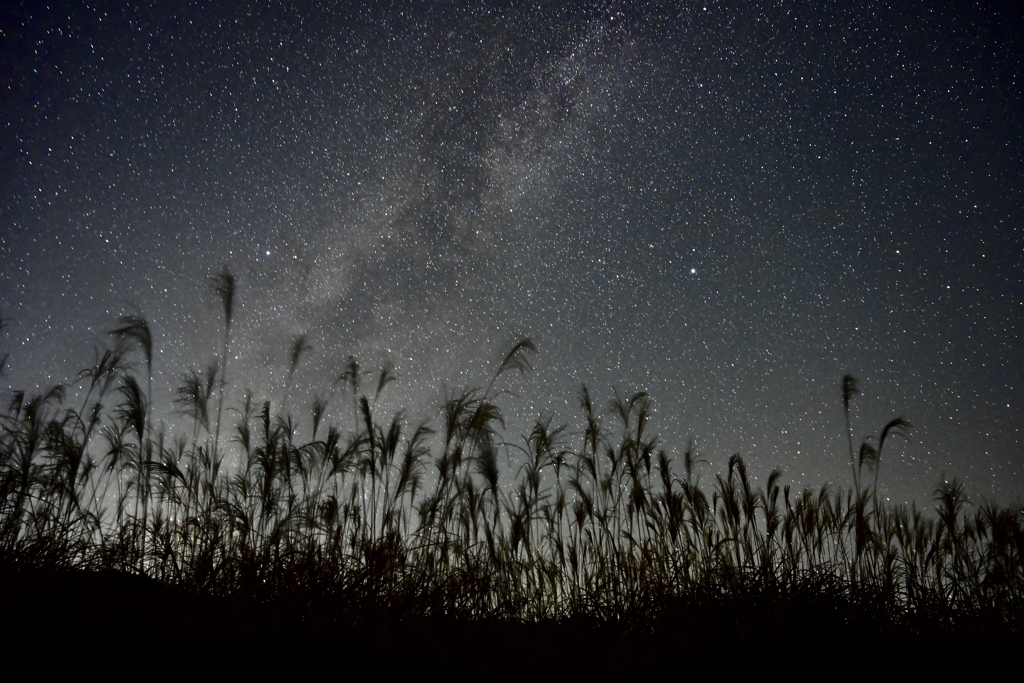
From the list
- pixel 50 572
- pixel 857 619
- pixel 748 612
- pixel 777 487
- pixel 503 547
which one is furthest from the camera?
pixel 777 487

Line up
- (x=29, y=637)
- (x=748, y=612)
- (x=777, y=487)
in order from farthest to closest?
1. (x=777, y=487)
2. (x=748, y=612)
3. (x=29, y=637)

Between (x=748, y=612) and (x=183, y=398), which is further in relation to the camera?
(x=183, y=398)

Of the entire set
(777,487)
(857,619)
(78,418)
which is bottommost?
(857,619)

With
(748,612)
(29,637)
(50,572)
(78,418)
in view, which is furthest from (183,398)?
(748,612)

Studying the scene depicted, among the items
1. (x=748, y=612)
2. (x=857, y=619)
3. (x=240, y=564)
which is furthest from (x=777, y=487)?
(x=240, y=564)

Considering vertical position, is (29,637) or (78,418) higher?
(78,418)

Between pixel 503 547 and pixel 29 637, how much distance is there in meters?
3.64

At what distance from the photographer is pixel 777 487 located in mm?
5719

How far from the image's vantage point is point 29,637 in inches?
71.2

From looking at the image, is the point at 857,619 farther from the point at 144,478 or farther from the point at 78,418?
the point at 78,418

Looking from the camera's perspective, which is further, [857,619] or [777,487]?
[777,487]

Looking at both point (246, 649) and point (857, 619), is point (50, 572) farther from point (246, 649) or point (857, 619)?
point (857, 619)

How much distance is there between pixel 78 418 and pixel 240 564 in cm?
251

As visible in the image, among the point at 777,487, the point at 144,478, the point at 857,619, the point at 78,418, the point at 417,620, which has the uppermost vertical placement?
the point at 78,418
